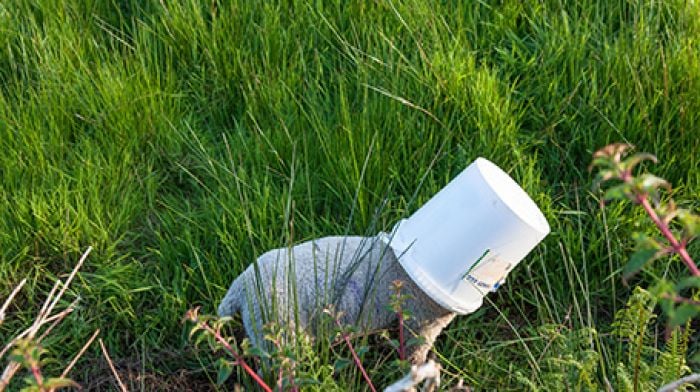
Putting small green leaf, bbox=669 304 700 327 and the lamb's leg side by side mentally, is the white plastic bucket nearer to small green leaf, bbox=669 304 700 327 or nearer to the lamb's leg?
the lamb's leg

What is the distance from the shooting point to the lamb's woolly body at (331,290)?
2.17 m

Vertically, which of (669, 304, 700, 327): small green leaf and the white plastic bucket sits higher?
(669, 304, 700, 327): small green leaf

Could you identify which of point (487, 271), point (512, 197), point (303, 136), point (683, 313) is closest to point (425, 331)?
point (487, 271)

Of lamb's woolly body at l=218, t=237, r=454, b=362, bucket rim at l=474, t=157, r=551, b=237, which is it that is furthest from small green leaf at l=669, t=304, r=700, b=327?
lamb's woolly body at l=218, t=237, r=454, b=362

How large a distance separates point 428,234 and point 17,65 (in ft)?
5.30

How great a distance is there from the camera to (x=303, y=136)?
281cm

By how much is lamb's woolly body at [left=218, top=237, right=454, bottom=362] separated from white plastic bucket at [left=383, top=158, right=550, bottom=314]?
51 mm

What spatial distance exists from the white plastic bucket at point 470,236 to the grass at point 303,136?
0.19m

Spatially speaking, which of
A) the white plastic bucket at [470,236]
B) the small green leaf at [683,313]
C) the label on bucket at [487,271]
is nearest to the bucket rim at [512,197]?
the white plastic bucket at [470,236]

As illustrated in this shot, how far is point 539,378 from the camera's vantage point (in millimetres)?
2312

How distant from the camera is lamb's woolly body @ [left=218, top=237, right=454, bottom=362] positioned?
217 centimetres

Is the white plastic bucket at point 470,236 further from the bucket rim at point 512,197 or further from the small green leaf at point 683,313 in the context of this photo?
the small green leaf at point 683,313

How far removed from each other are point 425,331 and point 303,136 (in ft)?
2.57

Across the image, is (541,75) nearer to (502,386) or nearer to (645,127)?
(645,127)
